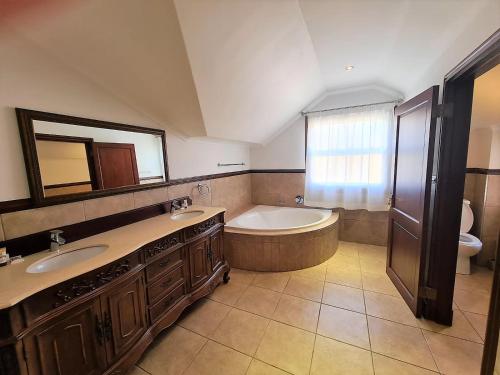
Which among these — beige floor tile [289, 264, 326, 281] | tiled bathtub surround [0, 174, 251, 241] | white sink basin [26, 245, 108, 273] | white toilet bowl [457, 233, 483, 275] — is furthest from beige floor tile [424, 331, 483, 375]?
tiled bathtub surround [0, 174, 251, 241]

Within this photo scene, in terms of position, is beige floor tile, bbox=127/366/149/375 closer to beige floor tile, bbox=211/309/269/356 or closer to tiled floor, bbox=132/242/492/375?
tiled floor, bbox=132/242/492/375

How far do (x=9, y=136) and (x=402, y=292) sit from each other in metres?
3.20

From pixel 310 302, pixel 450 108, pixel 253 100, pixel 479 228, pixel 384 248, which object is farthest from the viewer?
pixel 384 248

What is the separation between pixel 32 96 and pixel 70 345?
1.41 metres

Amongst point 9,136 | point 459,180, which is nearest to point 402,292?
point 459,180

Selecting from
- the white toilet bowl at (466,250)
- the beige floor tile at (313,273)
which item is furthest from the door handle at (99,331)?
the white toilet bowl at (466,250)

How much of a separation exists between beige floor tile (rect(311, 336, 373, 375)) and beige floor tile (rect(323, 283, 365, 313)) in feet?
1.50

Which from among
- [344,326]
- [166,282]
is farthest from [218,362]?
[344,326]

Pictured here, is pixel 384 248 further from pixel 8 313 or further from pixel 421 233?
pixel 8 313

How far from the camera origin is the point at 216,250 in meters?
2.17

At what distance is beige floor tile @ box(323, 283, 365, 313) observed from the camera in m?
1.94

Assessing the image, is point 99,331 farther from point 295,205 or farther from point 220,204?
point 295,205

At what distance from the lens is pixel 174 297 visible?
65.4 inches

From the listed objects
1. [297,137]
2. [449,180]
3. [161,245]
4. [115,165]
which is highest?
[297,137]
